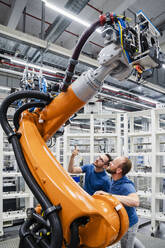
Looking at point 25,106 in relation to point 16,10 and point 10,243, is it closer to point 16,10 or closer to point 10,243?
point 16,10

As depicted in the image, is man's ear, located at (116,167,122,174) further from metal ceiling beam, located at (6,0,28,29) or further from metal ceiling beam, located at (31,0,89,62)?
metal ceiling beam, located at (6,0,28,29)

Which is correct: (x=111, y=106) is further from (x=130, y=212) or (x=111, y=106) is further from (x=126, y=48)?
(x=126, y=48)

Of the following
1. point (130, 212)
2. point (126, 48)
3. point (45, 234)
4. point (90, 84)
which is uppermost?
point (126, 48)

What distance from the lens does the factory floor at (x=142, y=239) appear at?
3.86 m

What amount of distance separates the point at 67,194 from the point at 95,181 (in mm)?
2167

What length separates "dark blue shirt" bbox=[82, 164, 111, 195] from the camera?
3.14 metres

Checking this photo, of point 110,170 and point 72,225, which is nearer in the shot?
point 72,225

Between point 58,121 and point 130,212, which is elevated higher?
point 58,121

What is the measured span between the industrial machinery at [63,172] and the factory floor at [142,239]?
311cm

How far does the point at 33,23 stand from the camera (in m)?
5.36

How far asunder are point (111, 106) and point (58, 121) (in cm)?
1055

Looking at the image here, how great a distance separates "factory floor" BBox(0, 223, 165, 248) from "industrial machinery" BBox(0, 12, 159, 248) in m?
3.11

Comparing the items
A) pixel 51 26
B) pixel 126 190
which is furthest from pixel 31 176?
pixel 51 26

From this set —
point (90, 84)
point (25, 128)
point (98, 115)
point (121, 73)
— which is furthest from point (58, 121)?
point (98, 115)
